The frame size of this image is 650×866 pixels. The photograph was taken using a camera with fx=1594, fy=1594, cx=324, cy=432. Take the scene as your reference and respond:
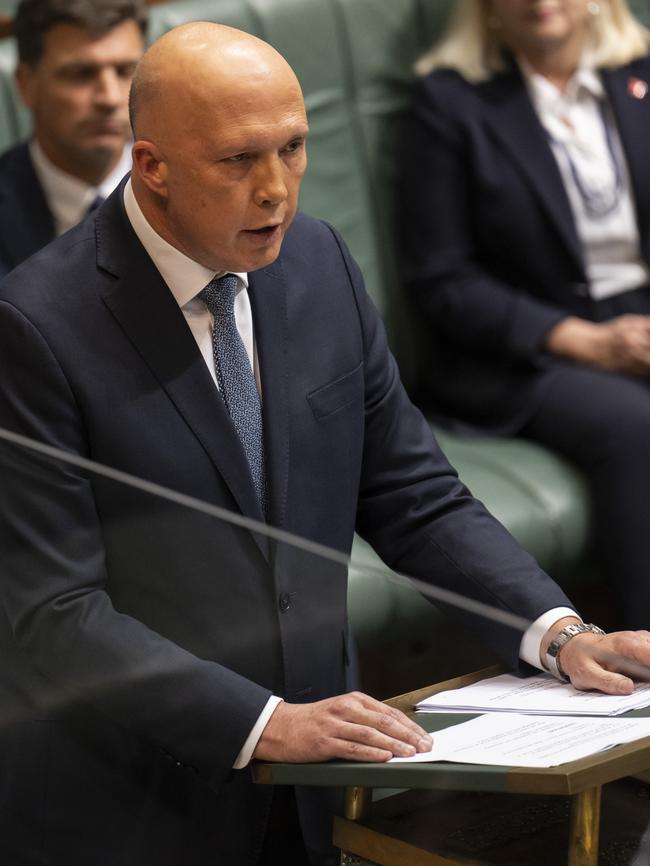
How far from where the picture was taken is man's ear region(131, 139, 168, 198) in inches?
37.4

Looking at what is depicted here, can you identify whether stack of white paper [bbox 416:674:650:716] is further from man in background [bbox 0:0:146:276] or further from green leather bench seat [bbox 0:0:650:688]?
man in background [bbox 0:0:146:276]

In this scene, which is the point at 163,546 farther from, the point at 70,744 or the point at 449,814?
the point at 449,814

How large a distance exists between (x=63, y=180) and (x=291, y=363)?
70 centimetres

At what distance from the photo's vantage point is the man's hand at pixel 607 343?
1.77 m

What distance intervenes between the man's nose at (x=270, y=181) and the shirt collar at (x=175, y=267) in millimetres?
80

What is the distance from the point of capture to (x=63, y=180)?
164 cm

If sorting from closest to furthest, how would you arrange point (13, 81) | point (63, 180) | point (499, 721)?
point (499, 721)
point (63, 180)
point (13, 81)

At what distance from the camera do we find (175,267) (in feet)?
3.24

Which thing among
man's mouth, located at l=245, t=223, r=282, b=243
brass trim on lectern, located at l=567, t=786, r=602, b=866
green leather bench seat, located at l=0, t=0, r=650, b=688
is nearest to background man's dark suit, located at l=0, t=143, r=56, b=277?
green leather bench seat, located at l=0, t=0, r=650, b=688

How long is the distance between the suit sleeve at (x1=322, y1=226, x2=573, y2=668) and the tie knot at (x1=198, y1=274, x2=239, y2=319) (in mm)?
115

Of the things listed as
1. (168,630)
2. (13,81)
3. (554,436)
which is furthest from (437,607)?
(13,81)

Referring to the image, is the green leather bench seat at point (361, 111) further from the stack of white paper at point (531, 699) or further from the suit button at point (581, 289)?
the stack of white paper at point (531, 699)

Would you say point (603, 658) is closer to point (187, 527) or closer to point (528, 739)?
point (528, 739)

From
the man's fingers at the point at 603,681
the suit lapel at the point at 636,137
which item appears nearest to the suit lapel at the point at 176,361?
the man's fingers at the point at 603,681
